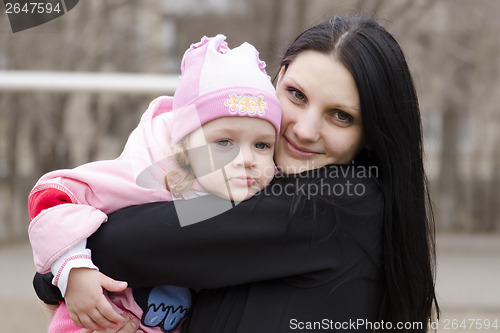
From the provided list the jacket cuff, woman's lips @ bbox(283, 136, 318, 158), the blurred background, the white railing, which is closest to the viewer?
the jacket cuff

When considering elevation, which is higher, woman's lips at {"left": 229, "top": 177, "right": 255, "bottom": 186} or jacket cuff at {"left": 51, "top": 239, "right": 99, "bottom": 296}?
woman's lips at {"left": 229, "top": 177, "right": 255, "bottom": 186}

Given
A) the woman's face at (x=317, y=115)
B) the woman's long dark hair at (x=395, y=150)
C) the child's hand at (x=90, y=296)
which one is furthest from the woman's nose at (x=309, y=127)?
the child's hand at (x=90, y=296)

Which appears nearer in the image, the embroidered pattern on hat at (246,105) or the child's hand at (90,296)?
the child's hand at (90,296)

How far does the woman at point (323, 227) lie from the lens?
4.85 ft

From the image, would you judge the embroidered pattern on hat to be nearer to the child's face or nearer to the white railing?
the child's face

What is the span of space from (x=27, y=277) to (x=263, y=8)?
3709mm

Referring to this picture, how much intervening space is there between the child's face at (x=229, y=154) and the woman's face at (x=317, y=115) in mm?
71

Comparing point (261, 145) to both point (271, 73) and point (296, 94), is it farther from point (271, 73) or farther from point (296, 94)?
point (271, 73)

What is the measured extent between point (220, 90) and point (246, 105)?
8 centimetres

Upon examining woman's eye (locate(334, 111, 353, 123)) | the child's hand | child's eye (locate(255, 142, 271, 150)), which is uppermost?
woman's eye (locate(334, 111, 353, 123))

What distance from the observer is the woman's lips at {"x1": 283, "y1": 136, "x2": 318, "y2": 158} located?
169 centimetres

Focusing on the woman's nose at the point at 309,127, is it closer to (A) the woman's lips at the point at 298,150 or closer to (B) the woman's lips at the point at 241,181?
(A) the woman's lips at the point at 298,150

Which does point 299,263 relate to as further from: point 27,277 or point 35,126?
point 27,277

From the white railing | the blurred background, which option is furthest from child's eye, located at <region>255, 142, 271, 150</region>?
the white railing
